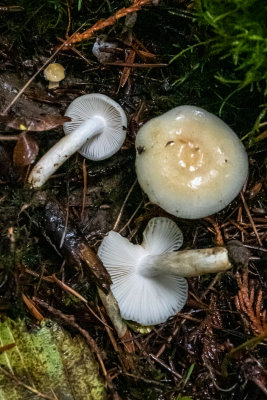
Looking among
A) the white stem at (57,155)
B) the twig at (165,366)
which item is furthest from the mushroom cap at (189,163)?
the twig at (165,366)

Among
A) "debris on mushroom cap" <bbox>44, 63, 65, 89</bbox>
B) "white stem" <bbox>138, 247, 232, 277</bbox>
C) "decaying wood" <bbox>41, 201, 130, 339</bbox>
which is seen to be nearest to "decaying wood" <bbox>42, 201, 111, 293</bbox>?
"decaying wood" <bbox>41, 201, 130, 339</bbox>

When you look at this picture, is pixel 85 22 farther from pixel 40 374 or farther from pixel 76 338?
pixel 40 374

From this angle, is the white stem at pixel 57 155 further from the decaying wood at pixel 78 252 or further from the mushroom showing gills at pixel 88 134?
the decaying wood at pixel 78 252

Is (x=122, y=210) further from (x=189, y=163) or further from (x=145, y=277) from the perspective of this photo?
(x=189, y=163)

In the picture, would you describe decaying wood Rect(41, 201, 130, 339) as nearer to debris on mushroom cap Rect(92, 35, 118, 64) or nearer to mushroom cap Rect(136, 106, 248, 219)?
mushroom cap Rect(136, 106, 248, 219)

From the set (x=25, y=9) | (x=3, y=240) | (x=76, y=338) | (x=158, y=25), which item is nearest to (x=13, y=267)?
(x=3, y=240)

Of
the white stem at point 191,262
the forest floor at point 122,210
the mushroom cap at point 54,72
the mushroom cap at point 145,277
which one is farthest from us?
the mushroom cap at point 54,72
